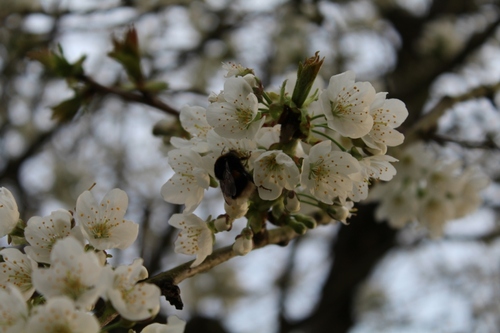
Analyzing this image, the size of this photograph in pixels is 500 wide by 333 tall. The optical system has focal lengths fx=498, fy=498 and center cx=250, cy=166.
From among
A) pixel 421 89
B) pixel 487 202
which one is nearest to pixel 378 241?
pixel 487 202

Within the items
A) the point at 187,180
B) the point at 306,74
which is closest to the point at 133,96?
the point at 187,180

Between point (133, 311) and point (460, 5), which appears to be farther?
point (460, 5)

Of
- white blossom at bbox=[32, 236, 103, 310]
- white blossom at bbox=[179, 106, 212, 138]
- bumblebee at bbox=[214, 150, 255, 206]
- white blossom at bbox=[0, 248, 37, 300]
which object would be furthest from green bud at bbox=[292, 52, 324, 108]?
white blossom at bbox=[0, 248, 37, 300]

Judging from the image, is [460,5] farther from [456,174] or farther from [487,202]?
[456,174]

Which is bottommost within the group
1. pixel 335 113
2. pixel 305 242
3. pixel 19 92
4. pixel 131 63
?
pixel 305 242

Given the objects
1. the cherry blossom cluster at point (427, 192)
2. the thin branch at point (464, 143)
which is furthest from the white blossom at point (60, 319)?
the thin branch at point (464, 143)

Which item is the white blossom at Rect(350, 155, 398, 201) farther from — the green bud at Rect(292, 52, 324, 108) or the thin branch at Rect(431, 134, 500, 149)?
the thin branch at Rect(431, 134, 500, 149)

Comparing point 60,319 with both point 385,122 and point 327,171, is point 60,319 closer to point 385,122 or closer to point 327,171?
point 327,171

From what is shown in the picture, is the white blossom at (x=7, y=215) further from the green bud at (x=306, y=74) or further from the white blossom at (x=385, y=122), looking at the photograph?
the white blossom at (x=385, y=122)
